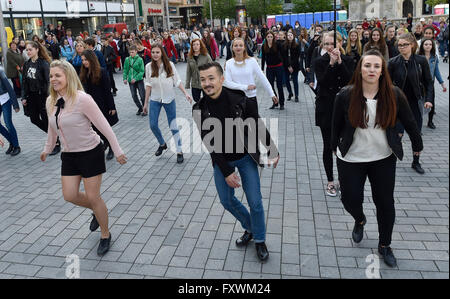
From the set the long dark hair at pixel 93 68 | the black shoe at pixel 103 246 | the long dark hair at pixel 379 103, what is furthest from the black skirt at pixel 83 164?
the long dark hair at pixel 93 68

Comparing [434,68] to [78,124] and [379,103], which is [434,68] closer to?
[379,103]

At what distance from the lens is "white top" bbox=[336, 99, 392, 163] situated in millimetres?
3490

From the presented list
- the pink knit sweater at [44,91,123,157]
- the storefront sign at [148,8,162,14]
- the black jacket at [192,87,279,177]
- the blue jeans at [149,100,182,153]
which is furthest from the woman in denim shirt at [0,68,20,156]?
the storefront sign at [148,8,162,14]

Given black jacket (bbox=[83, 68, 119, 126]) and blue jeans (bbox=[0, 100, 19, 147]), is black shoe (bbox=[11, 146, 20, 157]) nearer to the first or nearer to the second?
blue jeans (bbox=[0, 100, 19, 147])

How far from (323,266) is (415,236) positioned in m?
1.10

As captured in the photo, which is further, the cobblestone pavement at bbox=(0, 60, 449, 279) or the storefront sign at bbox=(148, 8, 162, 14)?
the storefront sign at bbox=(148, 8, 162, 14)

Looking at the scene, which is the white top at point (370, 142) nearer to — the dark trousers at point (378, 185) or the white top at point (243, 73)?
the dark trousers at point (378, 185)

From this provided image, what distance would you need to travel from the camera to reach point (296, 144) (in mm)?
7598

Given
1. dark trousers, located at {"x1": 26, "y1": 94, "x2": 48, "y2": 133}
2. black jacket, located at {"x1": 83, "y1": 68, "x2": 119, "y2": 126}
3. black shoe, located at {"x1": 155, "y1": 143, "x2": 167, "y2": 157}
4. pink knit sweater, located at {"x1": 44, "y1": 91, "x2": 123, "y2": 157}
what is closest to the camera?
pink knit sweater, located at {"x1": 44, "y1": 91, "x2": 123, "y2": 157}

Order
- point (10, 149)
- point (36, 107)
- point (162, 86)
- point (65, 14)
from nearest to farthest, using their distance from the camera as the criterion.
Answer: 1. point (162, 86)
2. point (36, 107)
3. point (10, 149)
4. point (65, 14)

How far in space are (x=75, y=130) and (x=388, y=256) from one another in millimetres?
3053

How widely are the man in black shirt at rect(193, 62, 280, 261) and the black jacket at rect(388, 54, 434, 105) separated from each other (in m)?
3.01

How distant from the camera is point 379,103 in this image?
343 cm

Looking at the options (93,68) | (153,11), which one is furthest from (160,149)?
(153,11)
